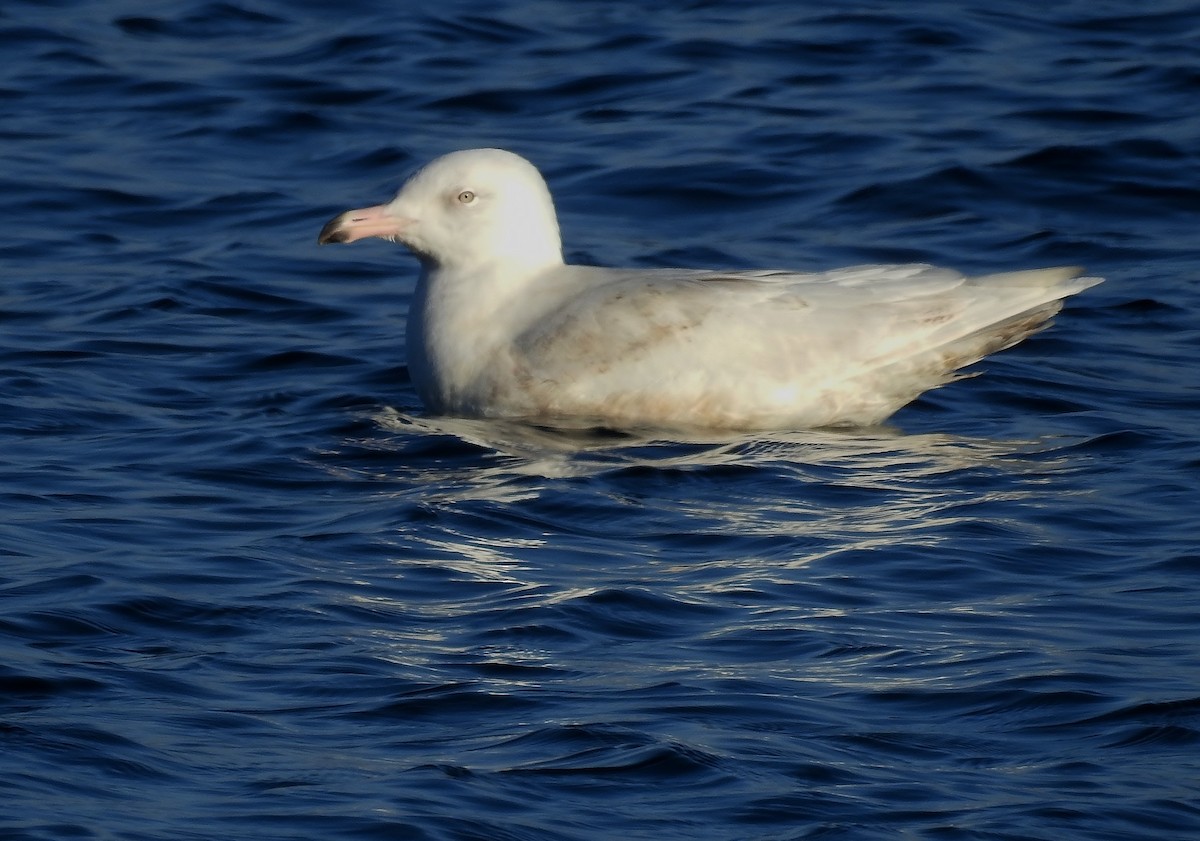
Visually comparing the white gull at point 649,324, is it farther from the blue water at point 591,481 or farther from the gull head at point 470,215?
the blue water at point 591,481

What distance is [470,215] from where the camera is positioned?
9.51 meters

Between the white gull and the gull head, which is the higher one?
the gull head

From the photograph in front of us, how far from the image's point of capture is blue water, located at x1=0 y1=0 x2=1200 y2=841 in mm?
5570

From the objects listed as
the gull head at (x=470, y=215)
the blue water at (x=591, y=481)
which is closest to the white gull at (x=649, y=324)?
the gull head at (x=470, y=215)

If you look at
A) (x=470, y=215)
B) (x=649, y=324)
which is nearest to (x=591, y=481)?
(x=649, y=324)

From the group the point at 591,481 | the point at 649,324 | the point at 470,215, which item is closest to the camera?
the point at 591,481

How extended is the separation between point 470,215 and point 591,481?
1.74m

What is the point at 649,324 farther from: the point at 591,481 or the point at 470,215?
the point at 470,215

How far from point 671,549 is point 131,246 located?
5.50 meters

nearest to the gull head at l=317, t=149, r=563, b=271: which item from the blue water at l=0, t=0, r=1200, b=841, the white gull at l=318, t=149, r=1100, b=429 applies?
the white gull at l=318, t=149, r=1100, b=429

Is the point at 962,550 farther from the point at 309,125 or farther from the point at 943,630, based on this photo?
the point at 309,125

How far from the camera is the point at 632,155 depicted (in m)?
13.5

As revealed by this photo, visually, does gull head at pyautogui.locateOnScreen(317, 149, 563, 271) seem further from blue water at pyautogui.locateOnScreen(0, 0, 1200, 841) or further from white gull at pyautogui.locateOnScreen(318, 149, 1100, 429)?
blue water at pyautogui.locateOnScreen(0, 0, 1200, 841)

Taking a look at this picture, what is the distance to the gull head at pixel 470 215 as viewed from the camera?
9453mm
